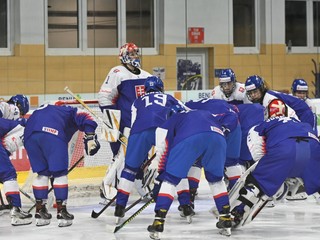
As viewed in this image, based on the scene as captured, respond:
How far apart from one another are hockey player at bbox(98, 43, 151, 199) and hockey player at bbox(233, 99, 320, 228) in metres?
1.67

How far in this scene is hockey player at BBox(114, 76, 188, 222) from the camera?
573 centimetres

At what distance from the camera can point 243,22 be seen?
9.94m

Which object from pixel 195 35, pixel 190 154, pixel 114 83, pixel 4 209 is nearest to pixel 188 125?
pixel 190 154

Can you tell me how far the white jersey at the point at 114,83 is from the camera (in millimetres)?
6797

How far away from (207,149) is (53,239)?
1.09 metres

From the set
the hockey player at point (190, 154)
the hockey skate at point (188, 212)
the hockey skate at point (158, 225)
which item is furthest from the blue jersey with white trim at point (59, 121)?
the hockey skate at point (158, 225)

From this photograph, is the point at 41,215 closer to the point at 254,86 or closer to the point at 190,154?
the point at 190,154

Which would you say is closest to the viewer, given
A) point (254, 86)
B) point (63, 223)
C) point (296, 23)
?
point (63, 223)

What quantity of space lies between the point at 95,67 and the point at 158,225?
13.2ft

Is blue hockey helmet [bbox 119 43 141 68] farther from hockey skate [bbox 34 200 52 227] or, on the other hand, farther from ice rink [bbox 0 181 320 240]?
hockey skate [bbox 34 200 52 227]

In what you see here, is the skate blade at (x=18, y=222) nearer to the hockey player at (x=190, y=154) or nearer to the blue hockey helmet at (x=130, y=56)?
the hockey player at (x=190, y=154)

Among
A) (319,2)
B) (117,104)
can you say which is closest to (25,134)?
(117,104)

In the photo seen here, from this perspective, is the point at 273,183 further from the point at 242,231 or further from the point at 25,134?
the point at 25,134

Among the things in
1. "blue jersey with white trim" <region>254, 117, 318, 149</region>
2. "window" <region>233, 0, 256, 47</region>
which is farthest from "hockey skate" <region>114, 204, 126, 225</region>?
"window" <region>233, 0, 256, 47</region>
